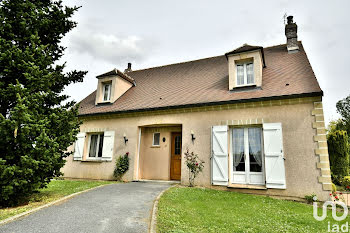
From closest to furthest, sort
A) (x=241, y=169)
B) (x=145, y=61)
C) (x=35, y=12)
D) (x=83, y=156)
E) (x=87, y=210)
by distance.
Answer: (x=87, y=210) < (x=35, y=12) < (x=241, y=169) < (x=83, y=156) < (x=145, y=61)

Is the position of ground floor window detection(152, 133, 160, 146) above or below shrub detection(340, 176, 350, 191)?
above

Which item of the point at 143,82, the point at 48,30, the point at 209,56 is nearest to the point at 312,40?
the point at 209,56

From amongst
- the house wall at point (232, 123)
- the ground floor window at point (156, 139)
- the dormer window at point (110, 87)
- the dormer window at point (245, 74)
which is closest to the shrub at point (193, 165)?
the house wall at point (232, 123)

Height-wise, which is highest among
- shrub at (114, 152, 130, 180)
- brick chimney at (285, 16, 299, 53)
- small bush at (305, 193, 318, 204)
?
brick chimney at (285, 16, 299, 53)

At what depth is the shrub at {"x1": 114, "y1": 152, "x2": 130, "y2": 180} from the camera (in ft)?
29.5

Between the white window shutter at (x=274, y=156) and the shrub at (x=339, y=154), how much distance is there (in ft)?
21.1

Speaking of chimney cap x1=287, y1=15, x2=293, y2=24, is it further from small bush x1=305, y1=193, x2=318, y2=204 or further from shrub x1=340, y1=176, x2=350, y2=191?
small bush x1=305, y1=193, x2=318, y2=204

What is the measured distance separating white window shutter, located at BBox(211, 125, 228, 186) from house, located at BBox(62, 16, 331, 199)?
0.12ft

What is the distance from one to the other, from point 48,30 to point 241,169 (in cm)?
755

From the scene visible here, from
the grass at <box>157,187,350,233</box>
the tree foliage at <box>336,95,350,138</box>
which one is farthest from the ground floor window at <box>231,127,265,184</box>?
the tree foliage at <box>336,95,350,138</box>

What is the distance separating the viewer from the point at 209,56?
481 inches

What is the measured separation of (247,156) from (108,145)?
6.21 m

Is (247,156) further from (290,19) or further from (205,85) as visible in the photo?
(290,19)

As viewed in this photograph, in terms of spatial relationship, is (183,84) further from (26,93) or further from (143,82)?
(26,93)
